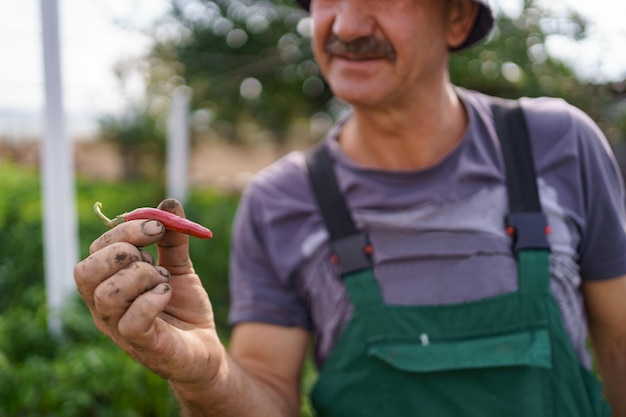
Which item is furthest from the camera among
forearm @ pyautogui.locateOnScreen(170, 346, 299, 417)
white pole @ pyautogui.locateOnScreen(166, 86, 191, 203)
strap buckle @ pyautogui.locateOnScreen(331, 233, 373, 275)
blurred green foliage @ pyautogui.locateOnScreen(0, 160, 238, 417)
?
white pole @ pyautogui.locateOnScreen(166, 86, 191, 203)

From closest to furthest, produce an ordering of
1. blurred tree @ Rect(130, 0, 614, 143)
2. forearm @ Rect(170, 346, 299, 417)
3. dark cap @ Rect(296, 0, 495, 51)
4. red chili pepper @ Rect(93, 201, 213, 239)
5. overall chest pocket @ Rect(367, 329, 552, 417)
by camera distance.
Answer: red chili pepper @ Rect(93, 201, 213, 239) → forearm @ Rect(170, 346, 299, 417) → overall chest pocket @ Rect(367, 329, 552, 417) → dark cap @ Rect(296, 0, 495, 51) → blurred tree @ Rect(130, 0, 614, 143)

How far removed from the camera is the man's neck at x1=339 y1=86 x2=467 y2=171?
2.01 metres

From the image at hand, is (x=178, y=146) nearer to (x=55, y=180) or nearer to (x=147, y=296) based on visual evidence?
(x=55, y=180)

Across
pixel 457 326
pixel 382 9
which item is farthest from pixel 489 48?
pixel 457 326

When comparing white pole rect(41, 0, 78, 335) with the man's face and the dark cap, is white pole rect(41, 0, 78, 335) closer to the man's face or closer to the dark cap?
the man's face

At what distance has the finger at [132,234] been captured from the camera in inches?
51.4

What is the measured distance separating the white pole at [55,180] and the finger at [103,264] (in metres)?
2.54

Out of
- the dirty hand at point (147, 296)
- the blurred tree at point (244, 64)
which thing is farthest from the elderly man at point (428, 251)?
the blurred tree at point (244, 64)

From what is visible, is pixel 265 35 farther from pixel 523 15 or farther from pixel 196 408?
pixel 196 408

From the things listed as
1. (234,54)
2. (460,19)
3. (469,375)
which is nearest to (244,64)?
(234,54)

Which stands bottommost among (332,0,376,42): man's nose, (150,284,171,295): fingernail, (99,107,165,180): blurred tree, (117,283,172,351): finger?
(99,107,165,180): blurred tree

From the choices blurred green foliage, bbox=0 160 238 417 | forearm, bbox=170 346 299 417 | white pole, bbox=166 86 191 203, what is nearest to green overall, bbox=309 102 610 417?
forearm, bbox=170 346 299 417

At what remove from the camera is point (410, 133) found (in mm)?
2023

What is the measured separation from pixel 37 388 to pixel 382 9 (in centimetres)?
196
